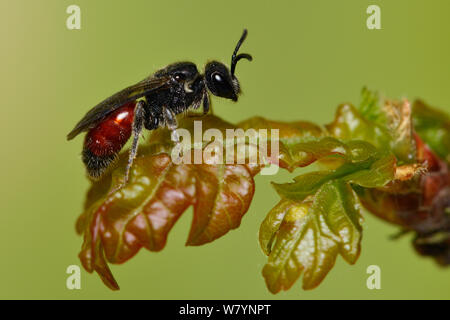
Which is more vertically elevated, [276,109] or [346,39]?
[346,39]

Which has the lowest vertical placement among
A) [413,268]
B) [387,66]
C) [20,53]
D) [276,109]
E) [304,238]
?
[413,268]

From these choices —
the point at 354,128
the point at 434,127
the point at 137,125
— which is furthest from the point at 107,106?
the point at 434,127

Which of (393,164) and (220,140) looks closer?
(393,164)

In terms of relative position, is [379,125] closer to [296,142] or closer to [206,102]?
[296,142]

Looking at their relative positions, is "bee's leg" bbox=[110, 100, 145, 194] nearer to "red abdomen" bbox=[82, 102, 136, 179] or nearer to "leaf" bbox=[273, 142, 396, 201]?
"red abdomen" bbox=[82, 102, 136, 179]

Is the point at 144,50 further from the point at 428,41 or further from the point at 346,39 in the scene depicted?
the point at 428,41

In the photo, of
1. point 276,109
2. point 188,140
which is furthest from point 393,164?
point 276,109

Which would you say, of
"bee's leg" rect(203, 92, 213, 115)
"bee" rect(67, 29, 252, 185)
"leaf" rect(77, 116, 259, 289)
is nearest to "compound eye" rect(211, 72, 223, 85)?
"bee" rect(67, 29, 252, 185)

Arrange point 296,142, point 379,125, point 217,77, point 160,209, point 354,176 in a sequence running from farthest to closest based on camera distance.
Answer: point 217,77, point 379,125, point 296,142, point 354,176, point 160,209
